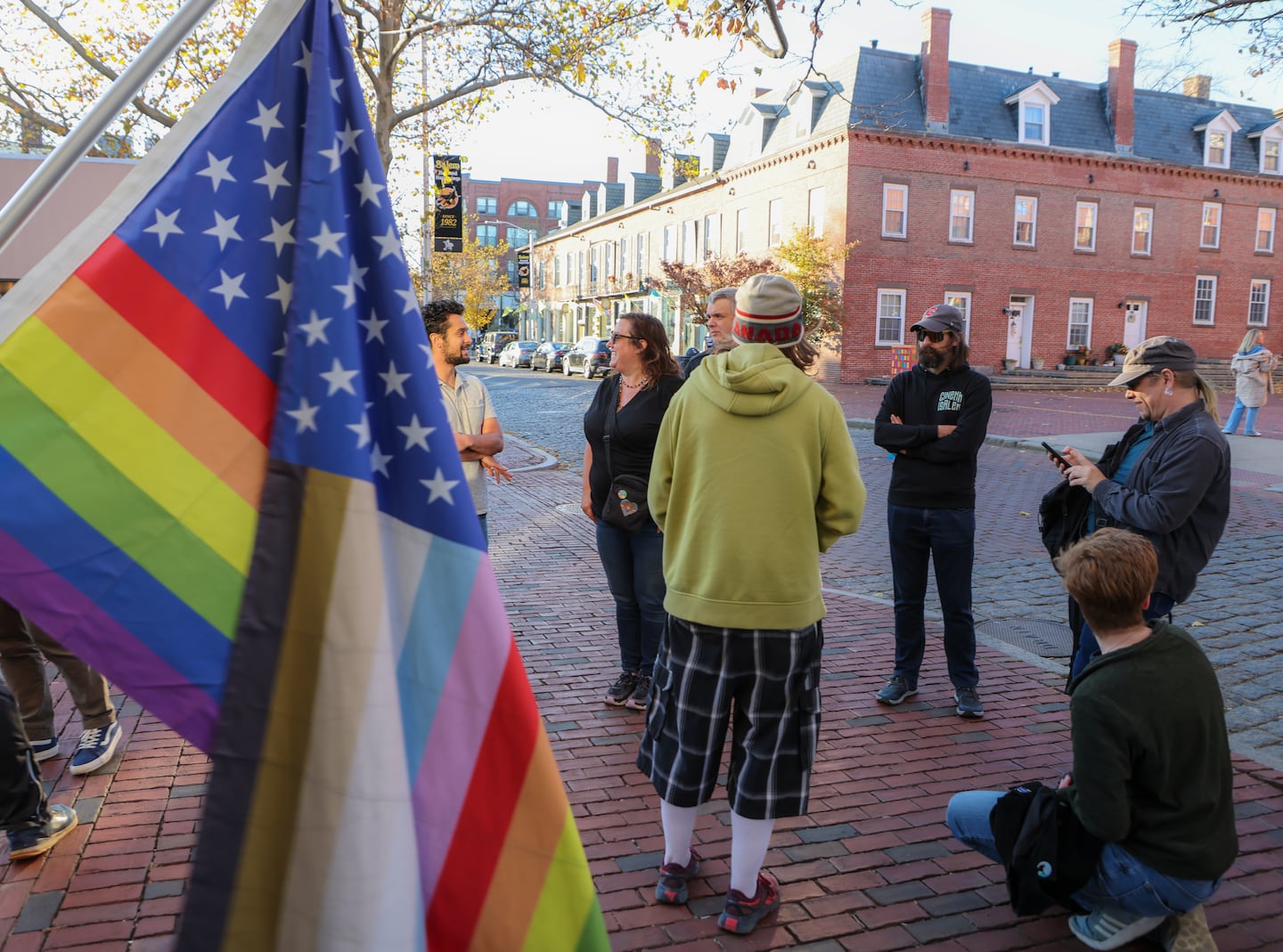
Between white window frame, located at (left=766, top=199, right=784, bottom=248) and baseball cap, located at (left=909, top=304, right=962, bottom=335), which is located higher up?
white window frame, located at (left=766, top=199, right=784, bottom=248)

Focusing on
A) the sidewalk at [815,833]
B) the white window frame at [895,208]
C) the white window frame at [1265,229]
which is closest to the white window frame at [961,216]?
the white window frame at [895,208]

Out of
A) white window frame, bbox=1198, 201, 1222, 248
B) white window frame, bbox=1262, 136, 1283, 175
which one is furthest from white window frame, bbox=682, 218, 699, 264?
white window frame, bbox=1262, 136, 1283, 175

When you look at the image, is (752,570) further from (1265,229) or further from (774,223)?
(1265,229)

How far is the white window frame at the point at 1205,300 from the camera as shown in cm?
3666

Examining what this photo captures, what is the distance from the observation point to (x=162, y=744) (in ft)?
15.0

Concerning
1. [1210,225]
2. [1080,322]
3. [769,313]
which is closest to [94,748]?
[769,313]

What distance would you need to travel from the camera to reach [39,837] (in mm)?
3523

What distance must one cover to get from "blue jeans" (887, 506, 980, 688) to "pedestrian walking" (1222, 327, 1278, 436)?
1237cm

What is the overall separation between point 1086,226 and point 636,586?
34719 millimetres

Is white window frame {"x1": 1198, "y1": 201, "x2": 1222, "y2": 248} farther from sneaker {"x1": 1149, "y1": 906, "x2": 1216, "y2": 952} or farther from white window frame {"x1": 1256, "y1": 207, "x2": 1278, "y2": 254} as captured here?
sneaker {"x1": 1149, "y1": 906, "x2": 1216, "y2": 952}

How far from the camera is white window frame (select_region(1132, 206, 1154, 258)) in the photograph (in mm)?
35188

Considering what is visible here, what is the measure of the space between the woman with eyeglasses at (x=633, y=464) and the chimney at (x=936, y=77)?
30.3 meters

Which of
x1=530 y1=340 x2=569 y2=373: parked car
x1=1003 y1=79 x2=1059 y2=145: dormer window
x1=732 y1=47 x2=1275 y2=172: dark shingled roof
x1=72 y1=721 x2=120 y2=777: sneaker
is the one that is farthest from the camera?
x1=530 y1=340 x2=569 y2=373: parked car

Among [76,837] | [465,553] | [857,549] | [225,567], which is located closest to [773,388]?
[465,553]
